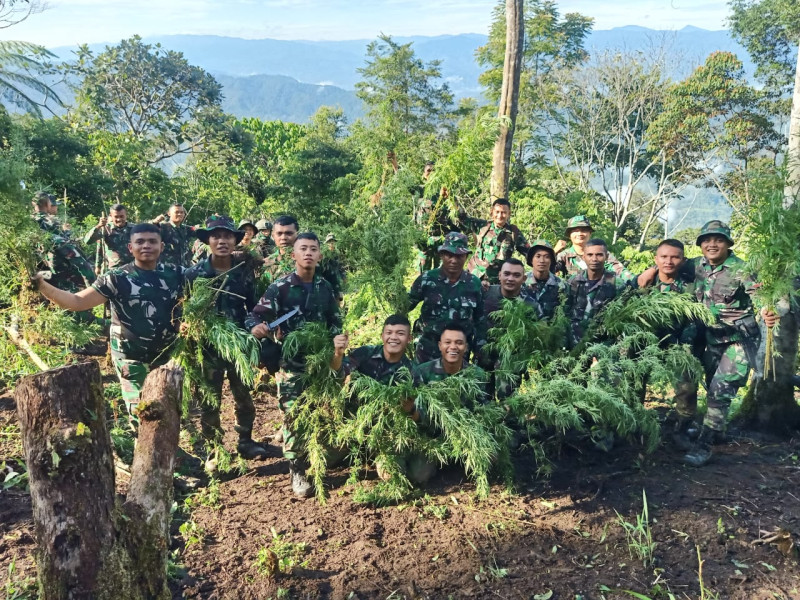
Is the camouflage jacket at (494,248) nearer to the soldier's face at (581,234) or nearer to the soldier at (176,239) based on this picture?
the soldier's face at (581,234)

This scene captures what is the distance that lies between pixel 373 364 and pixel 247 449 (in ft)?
5.06

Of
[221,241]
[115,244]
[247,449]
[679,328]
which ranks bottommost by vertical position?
[247,449]

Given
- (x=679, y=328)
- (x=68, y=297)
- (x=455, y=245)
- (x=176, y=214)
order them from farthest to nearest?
(x=176, y=214)
(x=679, y=328)
(x=455, y=245)
(x=68, y=297)

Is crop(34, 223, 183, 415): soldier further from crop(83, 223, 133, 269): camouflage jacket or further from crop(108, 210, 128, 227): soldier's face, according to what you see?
crop(108, 210, 128, 227): soldier's face

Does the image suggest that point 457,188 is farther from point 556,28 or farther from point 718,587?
point 556,28

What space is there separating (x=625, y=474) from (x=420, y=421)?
5.87 feet

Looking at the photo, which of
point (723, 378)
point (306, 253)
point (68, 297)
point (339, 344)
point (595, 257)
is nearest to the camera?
point (68, 297)

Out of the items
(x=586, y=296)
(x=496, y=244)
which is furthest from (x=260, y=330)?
(x=496, y=244)

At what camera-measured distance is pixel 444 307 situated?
5.32 meters

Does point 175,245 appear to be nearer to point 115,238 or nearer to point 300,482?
point 115,238

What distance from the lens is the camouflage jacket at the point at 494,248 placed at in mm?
7191

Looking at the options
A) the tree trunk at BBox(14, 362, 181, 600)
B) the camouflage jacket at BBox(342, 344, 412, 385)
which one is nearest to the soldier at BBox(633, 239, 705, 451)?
the camouflage jacket at BBox(342, 344, 412, 385)

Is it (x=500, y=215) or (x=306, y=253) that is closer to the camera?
(x=306, y=253)

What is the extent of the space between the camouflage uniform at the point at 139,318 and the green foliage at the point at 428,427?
157 cm
